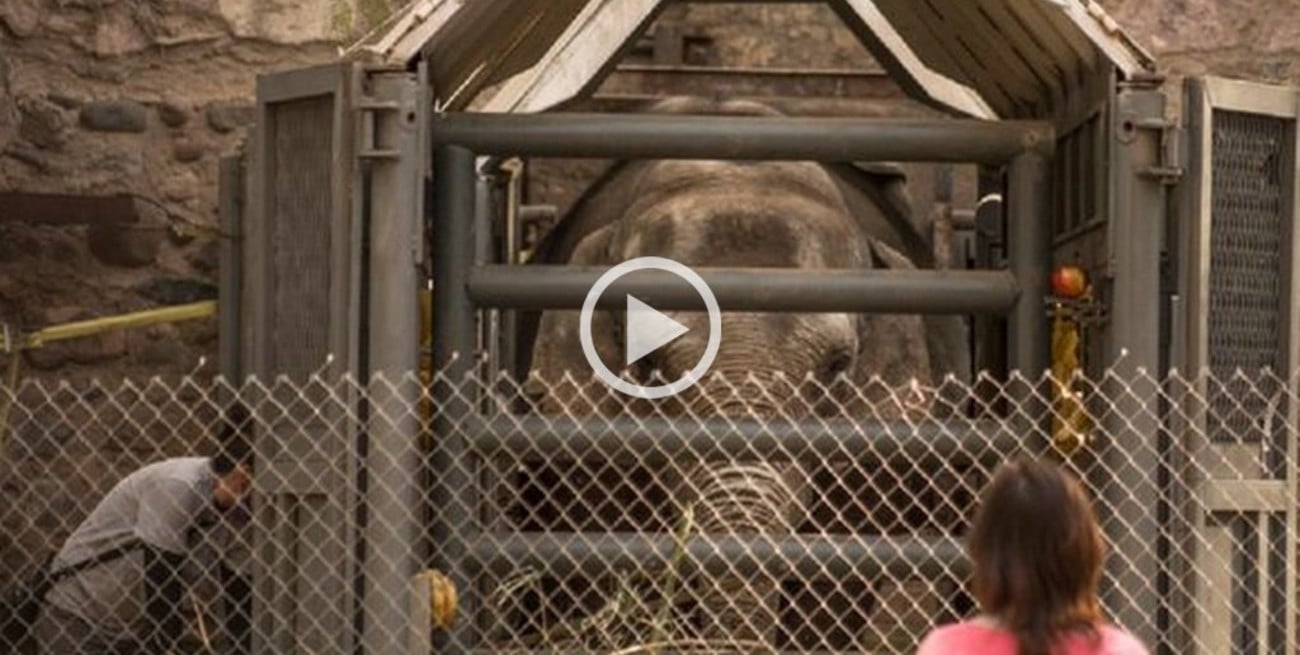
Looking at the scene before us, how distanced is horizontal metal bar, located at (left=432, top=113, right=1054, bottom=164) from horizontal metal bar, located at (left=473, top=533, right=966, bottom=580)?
41.6 inches

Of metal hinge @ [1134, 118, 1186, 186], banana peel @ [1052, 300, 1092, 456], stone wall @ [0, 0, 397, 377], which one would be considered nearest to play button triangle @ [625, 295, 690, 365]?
banana peel @ [1052, 300, 1092, 456]

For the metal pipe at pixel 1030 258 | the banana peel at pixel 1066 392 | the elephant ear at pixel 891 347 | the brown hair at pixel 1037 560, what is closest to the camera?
the brown hair at pixel 1037 560

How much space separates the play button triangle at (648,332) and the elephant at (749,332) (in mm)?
27

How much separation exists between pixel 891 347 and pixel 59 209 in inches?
130

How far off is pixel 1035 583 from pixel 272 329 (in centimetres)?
402

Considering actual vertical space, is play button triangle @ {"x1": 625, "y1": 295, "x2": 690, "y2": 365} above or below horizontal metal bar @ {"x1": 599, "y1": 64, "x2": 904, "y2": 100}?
below

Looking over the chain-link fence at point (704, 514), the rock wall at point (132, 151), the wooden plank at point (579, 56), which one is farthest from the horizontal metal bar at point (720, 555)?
the rock wall at point (132, 151)

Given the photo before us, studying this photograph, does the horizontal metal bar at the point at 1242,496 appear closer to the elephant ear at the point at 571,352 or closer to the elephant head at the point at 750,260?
the elephant head at the point at 750,260

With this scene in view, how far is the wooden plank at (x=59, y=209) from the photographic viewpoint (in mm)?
12148

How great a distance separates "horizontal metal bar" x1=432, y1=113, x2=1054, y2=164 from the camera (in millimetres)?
8750

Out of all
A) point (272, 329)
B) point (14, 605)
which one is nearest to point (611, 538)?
point (272, 329)

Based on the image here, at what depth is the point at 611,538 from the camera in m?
8.56

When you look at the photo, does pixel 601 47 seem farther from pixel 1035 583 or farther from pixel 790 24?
pixel 1035 583

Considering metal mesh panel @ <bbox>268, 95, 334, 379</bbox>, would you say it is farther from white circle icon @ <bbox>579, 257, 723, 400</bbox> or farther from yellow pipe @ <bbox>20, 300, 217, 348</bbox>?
yellow pipe @ <bbox>20, 300, 217, 348</bbox>
